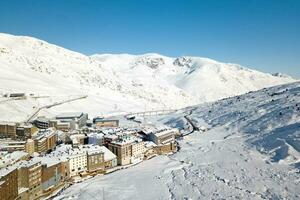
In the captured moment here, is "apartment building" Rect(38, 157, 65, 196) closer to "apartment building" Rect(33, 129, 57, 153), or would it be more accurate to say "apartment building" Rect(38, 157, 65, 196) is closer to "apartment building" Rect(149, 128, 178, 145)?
"apartment building" Rect(33, 129, 57, 153)

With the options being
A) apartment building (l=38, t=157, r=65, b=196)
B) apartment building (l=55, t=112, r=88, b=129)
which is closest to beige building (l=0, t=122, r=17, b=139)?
apartment building (l=55, t=112, r=88, b=129)

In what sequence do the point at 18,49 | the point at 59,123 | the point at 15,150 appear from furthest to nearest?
the point at 18,49
the point at 59,123
the point at 15,150

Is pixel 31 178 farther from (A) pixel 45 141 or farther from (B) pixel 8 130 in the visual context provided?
(B) pixel 8 130

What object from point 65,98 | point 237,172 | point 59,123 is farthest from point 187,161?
point 65,98

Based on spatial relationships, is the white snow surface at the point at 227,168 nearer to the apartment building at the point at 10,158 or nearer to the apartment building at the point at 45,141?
the apartment building at the point at 10,158

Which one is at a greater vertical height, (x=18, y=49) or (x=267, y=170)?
(x=18, y=49)

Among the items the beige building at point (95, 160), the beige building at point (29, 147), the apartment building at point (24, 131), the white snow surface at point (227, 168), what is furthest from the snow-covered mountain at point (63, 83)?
the white snow surface at point (227, 168)

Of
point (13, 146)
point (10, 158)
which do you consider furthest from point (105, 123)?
point (10, 158)

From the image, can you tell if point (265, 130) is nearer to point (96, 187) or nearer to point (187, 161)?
point (187, 161)

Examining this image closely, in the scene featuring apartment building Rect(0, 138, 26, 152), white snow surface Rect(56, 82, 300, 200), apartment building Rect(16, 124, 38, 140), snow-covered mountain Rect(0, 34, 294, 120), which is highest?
snow-covered mountain Rect(0, 34, 294, 120)
